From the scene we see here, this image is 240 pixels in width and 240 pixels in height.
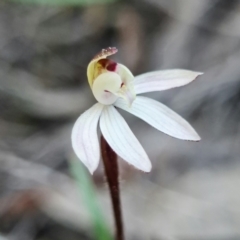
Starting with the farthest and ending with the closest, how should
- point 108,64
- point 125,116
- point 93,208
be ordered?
point 125,116
point 93,208
point 108,64

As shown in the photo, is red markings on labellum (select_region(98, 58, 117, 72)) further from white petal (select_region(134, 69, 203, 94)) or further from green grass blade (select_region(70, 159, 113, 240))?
green grass blade (select_region(70, 159, 113, 240))

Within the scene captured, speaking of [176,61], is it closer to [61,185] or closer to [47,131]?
[47,131]

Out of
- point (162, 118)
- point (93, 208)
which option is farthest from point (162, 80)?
point (93, 208)

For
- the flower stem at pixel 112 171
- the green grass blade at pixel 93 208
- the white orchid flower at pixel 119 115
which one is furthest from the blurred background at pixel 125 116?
the white orchid flower at pixel 119 115

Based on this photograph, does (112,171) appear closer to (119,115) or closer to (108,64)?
(119,115)

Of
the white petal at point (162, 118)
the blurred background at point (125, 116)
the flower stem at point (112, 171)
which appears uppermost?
the blurred background at point (125, 116)

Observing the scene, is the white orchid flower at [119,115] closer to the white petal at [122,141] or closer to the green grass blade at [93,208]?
the white petal at [122,141]

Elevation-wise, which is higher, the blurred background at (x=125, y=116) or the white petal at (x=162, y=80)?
the blurred background at (x=125, y=116)
